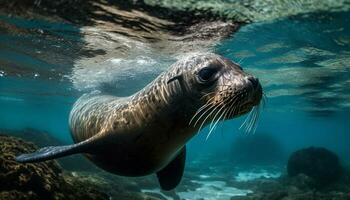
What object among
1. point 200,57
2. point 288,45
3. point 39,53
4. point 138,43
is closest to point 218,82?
point 200,57

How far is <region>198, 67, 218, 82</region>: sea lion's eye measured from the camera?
14.0 ft

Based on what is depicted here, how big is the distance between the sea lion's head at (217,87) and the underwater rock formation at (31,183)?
7.67 feet

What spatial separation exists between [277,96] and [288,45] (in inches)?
642

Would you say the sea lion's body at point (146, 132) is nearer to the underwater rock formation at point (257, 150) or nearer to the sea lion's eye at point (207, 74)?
the sea lion's eye at point (207, 74)

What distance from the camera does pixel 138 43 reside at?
43.7ft

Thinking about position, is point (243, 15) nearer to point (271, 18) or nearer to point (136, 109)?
point (271, 18)

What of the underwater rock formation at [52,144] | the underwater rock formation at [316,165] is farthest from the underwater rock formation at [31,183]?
the underwater rock formation at [316,165]

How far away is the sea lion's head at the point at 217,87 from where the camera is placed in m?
3.79

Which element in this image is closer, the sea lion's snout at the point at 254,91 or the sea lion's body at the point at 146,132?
the sea lion's snout at the point at 254,91

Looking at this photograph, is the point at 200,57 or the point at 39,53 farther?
the point at 39,53

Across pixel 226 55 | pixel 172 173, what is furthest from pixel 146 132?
pixel 226 55

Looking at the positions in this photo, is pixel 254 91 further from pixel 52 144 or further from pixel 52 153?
pixel 52 144

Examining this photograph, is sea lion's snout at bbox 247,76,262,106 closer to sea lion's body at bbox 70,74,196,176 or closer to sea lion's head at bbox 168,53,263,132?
sea lion's head at bbox 168,53,263,132

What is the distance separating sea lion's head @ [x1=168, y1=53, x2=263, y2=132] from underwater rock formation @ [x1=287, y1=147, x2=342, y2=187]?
1620 centimetres
